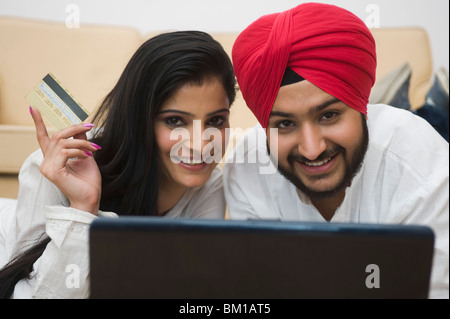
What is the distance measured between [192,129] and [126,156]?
204mm

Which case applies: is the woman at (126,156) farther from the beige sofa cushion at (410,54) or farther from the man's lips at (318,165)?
the beige sofa cushion at (410,54)

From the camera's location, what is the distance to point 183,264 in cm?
46

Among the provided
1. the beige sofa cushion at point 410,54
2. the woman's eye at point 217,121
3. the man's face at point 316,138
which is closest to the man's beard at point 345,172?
the man's face at point 316,138

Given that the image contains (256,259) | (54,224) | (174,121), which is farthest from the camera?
(174,121)

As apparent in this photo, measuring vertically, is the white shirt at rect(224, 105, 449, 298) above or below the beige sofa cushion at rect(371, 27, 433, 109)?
below

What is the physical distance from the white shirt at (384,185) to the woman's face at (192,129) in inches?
4.3

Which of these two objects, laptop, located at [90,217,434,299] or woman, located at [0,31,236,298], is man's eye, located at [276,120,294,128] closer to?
woman, located at [0,31,236,298]

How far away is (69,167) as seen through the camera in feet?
3.16

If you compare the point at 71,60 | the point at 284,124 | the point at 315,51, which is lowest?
the point at 284,124

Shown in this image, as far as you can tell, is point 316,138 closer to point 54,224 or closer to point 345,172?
point 345,172

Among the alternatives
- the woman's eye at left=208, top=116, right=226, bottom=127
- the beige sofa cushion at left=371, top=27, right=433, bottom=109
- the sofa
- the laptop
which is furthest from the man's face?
the beige sofa cushion at left=371, top=27, right=433, bottom=109

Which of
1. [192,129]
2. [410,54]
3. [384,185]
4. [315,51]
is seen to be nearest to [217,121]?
[192,129]

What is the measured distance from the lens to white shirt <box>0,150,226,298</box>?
0.86 metres

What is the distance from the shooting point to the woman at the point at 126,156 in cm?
88
